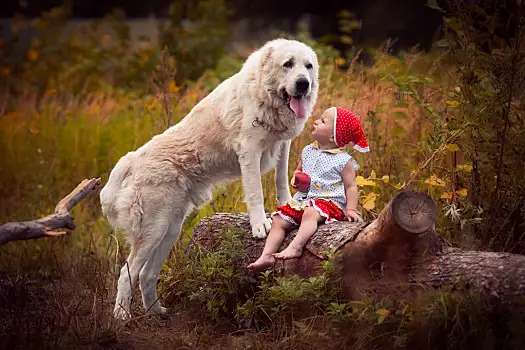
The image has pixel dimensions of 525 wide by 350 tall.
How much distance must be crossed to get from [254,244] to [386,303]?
Result: 47.0 inches

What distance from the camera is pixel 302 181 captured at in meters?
4.45

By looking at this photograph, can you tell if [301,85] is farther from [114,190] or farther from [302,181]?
[114,190]

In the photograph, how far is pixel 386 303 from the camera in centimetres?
373

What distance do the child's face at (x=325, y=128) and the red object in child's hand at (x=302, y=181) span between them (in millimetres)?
262

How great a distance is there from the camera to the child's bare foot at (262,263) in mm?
4324

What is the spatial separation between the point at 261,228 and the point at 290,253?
43 cm

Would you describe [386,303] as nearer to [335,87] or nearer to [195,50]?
[335,87]

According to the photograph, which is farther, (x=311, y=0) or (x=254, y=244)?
(x=311, y=0)

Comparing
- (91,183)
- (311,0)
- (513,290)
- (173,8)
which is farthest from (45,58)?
(513,290)

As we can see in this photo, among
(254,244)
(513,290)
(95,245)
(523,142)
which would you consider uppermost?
(523,142)

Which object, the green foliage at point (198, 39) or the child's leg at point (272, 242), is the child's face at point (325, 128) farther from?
the green foliage at point (198, 39)

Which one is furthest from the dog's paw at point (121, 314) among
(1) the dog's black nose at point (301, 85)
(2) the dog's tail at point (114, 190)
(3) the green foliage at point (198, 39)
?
(3) the green foliage at point (198, 39)

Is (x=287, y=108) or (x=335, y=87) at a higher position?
(x=287, y=108)

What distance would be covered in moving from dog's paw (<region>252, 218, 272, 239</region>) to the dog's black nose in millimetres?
911
